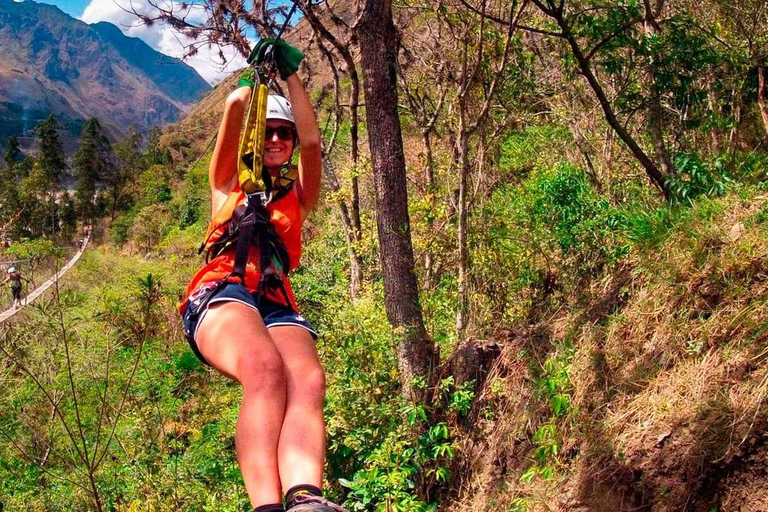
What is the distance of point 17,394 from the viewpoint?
268 inches

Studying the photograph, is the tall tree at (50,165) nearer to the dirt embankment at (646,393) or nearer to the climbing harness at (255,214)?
the dirt embankment at (646,393)

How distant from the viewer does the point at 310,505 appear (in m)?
1.70

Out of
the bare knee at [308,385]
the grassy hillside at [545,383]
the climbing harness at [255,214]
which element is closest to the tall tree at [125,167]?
the grassy hillside at [545,383]

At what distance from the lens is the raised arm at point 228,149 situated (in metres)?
2.67

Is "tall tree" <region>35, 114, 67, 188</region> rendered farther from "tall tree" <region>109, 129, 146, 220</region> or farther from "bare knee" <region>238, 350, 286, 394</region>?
"bare knee" <region>238, 350, 286, 394</region>

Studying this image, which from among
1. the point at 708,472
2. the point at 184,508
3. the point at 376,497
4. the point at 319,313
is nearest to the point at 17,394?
the point at 184,508

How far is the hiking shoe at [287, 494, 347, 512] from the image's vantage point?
1678mm

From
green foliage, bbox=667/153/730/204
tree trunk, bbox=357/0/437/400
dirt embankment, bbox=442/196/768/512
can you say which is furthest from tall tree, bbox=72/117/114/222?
green foliage, bbox=667/153/730/204

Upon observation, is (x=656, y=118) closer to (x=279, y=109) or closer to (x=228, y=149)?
(x=279, y=109)

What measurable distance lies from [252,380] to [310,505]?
487 mm

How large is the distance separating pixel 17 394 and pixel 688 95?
24.2ft

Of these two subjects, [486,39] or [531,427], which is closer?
[531,427]

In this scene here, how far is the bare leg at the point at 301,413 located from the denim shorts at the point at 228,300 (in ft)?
0.18

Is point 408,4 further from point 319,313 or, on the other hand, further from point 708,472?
point 708,472
